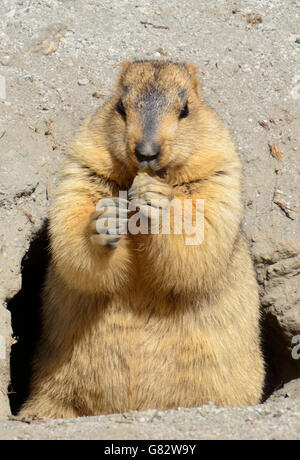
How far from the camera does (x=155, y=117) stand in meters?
3.72

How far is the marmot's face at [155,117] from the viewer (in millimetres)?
3598

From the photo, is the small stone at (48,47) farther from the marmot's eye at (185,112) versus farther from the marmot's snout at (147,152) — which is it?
the marmot's snout at (147,152)

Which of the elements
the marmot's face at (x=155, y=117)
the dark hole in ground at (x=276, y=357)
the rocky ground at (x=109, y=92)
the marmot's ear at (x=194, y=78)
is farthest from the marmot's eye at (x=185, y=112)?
the dark hole in ground at (x=276, y=357)

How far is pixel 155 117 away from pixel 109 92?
2.07 meters

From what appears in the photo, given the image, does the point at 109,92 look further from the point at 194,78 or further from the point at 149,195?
the point at 149,195

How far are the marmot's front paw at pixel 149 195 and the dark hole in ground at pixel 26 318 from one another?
182 cm

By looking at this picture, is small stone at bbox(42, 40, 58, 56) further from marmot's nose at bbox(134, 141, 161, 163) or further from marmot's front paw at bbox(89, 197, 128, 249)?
marmot's nose at bbox(134, 141, 161, 163)

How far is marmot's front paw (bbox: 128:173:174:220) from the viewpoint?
3.61 m

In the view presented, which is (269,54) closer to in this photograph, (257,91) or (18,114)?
(257,91)

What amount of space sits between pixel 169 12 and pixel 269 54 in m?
1.07

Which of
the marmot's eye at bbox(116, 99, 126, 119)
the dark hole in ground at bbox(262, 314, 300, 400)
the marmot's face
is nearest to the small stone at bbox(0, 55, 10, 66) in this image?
the marmot's face

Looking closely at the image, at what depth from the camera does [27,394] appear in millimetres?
5086

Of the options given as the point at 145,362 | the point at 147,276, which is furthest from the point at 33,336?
the point at 147,276

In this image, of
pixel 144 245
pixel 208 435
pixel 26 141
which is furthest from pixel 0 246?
pixel 208 435
